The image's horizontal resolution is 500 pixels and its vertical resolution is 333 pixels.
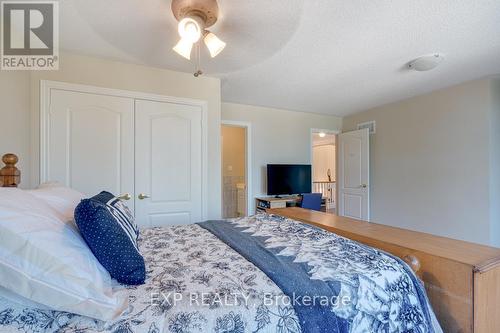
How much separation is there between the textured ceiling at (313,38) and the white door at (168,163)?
1.70 feet

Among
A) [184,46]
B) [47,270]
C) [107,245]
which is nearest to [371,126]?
[184,46]

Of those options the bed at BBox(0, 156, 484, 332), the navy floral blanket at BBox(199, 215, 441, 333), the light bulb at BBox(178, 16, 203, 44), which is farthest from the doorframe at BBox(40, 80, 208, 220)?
the navy floral blanket at BBox(199, 215, 441, 333)

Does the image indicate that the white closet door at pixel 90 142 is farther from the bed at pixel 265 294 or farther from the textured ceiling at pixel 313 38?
the bed at pixel 265 294

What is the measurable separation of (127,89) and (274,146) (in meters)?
2.62

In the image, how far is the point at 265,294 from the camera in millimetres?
861

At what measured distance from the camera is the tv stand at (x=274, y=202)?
3.98 meters

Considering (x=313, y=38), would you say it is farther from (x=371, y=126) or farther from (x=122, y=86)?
(x=371, y=126)

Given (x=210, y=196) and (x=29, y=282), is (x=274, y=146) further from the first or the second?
(x=29, y=282)

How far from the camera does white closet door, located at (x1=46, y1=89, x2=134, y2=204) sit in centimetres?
221

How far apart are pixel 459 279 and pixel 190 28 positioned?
185cm

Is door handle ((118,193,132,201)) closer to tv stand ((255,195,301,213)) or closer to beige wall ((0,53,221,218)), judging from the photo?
beige wall ((0,53,221,218))

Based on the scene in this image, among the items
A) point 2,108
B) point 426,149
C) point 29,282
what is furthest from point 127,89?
point 426,149

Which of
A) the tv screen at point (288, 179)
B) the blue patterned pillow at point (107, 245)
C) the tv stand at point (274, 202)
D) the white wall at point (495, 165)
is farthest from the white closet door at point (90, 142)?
the white wall at point (495, 165)

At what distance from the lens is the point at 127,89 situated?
2.48 m
